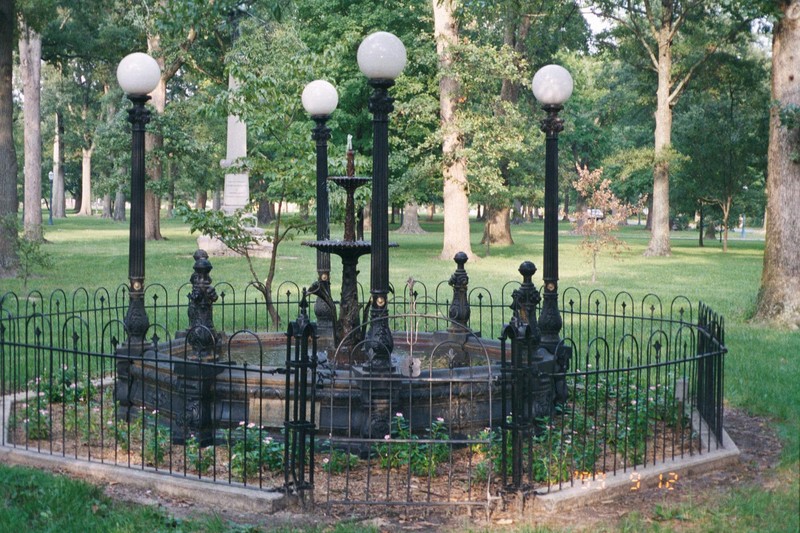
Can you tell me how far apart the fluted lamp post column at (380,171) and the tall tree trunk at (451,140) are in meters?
21.8

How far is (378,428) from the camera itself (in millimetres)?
7371

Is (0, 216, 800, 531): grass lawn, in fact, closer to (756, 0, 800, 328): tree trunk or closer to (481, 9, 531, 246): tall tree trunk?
(756, 0, 800, 328): tree trunk

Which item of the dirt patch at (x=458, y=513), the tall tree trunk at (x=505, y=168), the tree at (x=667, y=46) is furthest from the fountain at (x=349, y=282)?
the tree at (x=667, y=46)

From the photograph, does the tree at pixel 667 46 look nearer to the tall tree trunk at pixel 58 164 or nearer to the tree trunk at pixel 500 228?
the tree trunk at pixel 500 228

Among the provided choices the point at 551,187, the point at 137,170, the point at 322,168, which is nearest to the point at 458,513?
the point at 551,187

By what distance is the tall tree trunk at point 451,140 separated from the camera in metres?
29.2

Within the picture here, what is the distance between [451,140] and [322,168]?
774 inches

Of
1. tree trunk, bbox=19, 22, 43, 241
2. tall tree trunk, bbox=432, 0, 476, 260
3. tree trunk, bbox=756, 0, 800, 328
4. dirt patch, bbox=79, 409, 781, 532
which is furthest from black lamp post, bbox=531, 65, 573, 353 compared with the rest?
tree trunk, bbox=19, 22, 43, 241

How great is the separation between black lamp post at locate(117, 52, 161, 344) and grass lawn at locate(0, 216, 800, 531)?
2154 millimetres

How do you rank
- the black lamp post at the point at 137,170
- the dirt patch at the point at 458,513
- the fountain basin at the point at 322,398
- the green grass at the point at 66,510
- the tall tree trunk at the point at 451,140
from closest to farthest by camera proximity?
1. the green grass at the point at 66,510
2. the dirt patch at the point at 458,513
3. the fountain basin at the point at 322,398
4. the black lamp post at the point at 137,170
5. the tall tree trunk at the point at 451,140

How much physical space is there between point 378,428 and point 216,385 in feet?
5.23

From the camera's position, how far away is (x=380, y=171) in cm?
737

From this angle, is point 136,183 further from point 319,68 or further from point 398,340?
point 319,68

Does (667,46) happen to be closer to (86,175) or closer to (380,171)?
(380,171)
